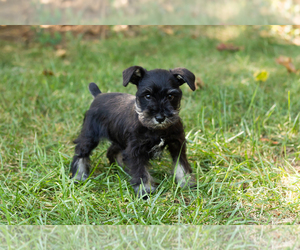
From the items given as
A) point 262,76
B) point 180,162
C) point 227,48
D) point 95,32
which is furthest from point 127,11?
point 95,32

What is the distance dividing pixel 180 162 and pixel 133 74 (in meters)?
1.16

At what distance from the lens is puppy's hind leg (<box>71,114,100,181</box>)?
13.6 ft

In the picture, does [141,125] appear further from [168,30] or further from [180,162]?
[168,30]

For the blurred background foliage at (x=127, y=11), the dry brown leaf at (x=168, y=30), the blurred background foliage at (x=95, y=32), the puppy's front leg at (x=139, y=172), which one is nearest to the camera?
the puppy's front leg at (x=139, y=172)

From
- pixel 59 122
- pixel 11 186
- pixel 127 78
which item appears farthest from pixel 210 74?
pixel 11 186

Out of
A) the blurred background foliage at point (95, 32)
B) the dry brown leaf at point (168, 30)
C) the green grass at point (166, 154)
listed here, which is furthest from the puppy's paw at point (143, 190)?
the dry brown leaf at point (168, 30)

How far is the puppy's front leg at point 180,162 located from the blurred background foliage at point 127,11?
1.74m

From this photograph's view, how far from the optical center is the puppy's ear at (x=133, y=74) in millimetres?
3320

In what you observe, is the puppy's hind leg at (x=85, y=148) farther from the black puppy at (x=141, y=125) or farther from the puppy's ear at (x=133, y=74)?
the puppy's ear at (x=133, y=74)

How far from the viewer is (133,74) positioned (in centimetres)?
352

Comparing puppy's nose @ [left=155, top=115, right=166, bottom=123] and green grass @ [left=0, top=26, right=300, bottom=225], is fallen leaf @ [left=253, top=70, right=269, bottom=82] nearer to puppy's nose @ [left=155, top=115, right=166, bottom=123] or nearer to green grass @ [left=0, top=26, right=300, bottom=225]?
green grass @ [left=0, top=26, right=300, bottom=225]

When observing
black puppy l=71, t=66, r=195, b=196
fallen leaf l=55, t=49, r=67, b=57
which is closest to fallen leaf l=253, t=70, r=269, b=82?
black puppy l=71, t=66, r=195, b=196

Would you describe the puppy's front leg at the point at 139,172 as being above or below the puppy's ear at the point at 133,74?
below

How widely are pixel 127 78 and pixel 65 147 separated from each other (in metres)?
1.97
